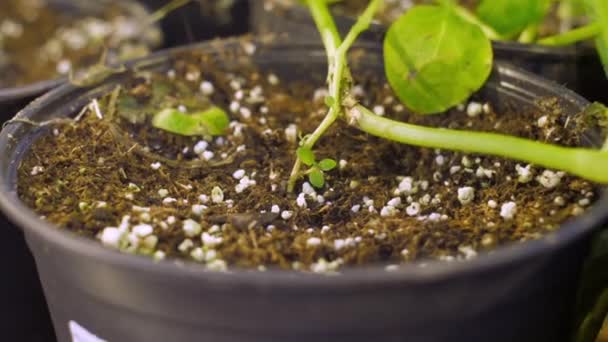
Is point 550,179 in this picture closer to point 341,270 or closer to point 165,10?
point 341,270

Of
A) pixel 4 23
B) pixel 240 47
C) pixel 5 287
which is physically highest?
pixel 240 47

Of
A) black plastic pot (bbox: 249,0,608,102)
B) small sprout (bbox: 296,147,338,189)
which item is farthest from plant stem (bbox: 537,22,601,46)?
small sprout (bbox: 296,147,338,189)

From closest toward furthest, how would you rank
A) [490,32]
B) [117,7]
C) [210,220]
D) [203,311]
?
[203,311] < [210,220] < [490,32] < [117,7]

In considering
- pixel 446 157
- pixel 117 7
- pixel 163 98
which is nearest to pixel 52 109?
pixel 163 98

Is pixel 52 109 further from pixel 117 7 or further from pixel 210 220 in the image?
pixel 117 7

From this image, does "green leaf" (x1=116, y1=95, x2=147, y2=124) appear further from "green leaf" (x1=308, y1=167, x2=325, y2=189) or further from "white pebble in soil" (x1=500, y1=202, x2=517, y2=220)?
"white pebble in soil" (x1=500, y1=202, x2=517, y2=220)

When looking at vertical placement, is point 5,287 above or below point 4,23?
below

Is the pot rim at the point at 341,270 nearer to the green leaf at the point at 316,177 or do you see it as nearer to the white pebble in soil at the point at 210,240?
the white pebble in soil at the point at 210,240

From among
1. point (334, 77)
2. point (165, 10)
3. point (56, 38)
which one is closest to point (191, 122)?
point (334, 77)
